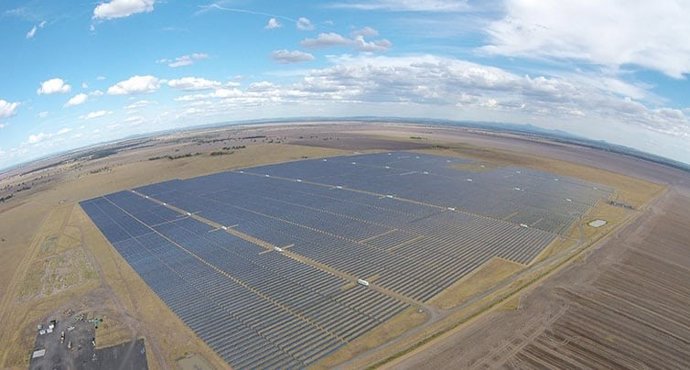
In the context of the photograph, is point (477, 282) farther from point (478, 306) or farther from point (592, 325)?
point (592, 325)

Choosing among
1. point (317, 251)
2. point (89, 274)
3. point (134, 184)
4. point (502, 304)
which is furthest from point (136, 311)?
point (134, 184)

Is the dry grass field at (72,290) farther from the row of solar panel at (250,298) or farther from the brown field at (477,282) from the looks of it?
the brown field at (477,282)

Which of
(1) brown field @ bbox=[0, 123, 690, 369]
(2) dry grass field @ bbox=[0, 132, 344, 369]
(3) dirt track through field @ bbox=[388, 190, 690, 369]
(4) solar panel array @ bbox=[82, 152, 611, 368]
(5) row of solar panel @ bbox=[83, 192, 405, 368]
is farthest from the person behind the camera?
(4) solar panel array @ bbox=[82, 152, 611, 368]

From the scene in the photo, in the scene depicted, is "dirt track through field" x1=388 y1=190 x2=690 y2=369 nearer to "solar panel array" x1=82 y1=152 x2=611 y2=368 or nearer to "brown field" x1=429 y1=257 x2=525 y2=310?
"brown field" x1=429 y1=257 x2=525 y2=310

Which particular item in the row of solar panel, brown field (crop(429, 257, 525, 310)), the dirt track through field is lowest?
the dirt track through field

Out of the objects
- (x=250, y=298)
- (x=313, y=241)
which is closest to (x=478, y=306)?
(x=250, y=298)

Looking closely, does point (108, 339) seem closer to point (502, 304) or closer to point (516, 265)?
point (502, 304)

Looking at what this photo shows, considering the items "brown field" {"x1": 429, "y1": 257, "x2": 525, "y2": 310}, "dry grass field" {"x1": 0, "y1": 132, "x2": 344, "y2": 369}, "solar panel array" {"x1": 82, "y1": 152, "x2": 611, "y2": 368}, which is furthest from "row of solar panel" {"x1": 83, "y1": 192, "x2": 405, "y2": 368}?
"brown field" {"x1": 429, "y1": 257, "x2": 525, "y2": 310}

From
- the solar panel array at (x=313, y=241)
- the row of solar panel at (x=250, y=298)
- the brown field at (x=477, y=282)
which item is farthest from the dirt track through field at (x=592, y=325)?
the row of solar panel at (x=250, y=298)
